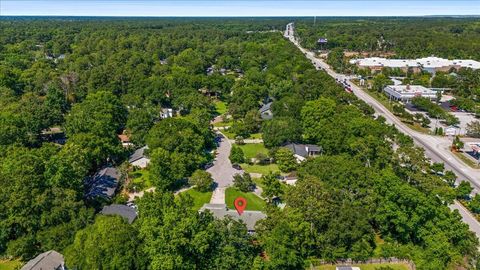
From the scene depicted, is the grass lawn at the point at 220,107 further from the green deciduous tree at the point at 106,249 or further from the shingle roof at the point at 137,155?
the green deciduous tree at the point at 106,249

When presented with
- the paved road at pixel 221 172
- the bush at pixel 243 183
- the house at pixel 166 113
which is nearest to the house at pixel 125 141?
the house at pixel 166 113

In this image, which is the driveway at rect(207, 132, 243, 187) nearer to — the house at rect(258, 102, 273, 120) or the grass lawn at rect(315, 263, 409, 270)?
the house at rect(258, 102, 273, 120)

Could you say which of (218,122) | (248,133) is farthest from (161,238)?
(218,122)

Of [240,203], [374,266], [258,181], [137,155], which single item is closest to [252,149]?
[258,181]

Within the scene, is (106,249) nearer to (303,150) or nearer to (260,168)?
(260,168)

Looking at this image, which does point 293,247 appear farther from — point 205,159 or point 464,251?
point 205,159

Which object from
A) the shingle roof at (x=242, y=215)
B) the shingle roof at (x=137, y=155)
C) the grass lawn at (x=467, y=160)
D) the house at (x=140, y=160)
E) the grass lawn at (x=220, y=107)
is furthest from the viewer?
the grass lawn at (x=220, y=107)
